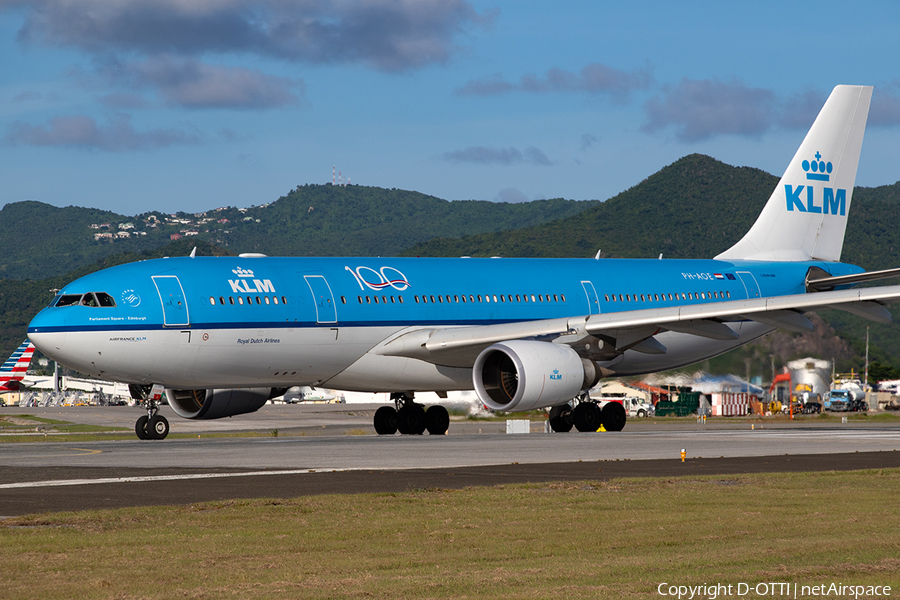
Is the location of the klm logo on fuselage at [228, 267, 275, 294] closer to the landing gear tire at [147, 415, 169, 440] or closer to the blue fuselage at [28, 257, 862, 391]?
the blue fuselage at [28, 257, 862, 391]

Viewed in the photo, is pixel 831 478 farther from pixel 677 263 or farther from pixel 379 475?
pixel 677 263

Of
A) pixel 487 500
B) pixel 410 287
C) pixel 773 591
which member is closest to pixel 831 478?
pixel 487 500

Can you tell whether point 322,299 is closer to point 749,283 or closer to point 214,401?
point 214,401

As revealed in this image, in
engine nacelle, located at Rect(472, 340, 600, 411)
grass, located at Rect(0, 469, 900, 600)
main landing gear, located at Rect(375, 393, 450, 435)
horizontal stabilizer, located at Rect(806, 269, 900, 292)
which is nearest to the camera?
grass, located at Rect(0, 469, 900, 600)

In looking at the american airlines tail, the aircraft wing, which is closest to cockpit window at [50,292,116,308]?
the aircraft wing

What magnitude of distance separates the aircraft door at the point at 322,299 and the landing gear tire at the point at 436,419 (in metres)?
6.25

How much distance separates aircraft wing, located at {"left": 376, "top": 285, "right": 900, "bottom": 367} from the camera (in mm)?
29062

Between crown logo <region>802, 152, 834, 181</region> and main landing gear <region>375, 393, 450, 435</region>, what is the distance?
1683cm

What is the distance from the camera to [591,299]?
3497cm

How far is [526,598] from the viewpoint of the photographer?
26.4ft

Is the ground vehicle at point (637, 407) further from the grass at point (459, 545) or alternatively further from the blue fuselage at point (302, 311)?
the grass at point (459, 545)

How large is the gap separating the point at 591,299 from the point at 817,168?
1192 cm

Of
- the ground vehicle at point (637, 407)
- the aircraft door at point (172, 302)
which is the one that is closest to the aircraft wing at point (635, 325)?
the aircraft door at point (172, 302)

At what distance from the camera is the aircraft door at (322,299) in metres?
29.0
